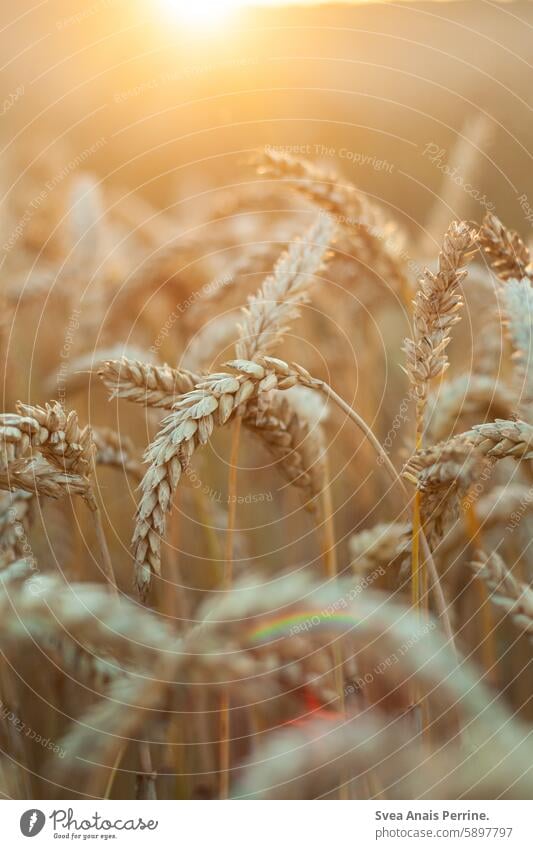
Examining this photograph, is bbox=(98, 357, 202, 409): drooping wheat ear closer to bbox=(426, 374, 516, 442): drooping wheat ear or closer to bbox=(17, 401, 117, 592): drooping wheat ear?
bbox=(17, 401, 117, 592): drooping wheat ear

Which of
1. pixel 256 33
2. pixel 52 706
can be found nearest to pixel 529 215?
pixel 256 33

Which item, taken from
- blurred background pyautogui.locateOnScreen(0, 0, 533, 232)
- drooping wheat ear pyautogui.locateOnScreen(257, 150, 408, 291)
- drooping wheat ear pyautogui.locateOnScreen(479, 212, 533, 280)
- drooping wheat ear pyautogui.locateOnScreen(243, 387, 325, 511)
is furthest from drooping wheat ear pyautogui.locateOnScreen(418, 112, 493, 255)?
drooping wheat ear pyautogui.locateOnScreen(243, 387, 325, 511)

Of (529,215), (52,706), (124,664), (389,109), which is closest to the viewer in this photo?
(124,664)

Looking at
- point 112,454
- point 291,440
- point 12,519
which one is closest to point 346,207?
point 291,440

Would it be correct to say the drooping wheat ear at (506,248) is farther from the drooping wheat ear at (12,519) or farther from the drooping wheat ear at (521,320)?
the drooping wheat ear at (12,519)

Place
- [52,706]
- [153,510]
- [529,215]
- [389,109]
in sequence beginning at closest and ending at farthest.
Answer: [153,510] < [52,706] < [529,215] < [389,109]

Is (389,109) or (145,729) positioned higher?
(389,109)

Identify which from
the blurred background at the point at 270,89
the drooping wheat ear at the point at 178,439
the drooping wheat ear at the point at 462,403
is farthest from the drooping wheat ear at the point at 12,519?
the blurred background at the point at 270,89
